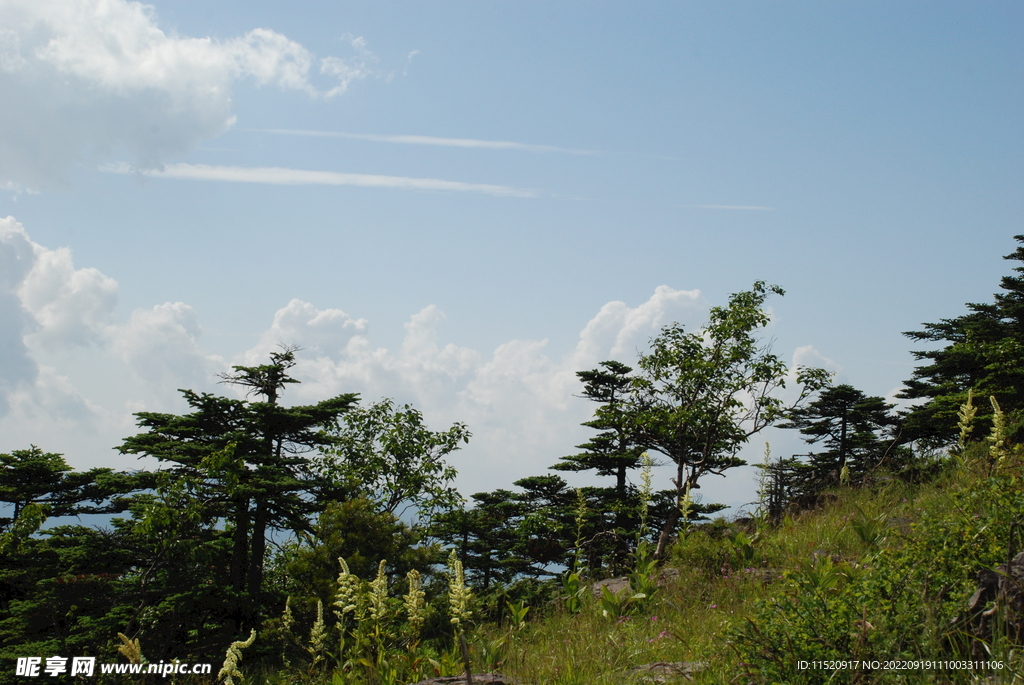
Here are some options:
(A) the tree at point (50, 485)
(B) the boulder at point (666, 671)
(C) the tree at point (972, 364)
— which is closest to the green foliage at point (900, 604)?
(B) the boulder at point (666, 671)

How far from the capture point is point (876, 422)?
Result: 32938mm

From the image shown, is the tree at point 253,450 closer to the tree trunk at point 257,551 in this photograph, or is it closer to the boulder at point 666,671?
the tree trunk at point 257,551

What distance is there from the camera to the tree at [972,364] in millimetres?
20016

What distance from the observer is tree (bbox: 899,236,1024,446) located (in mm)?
20016

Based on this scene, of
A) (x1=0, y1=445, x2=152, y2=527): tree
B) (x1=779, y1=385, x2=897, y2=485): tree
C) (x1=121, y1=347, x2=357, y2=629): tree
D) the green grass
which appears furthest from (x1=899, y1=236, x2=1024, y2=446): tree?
(x1=0, y1=445, x2=152, y2=527): tree

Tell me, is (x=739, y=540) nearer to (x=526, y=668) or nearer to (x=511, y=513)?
(x=526, y=668)

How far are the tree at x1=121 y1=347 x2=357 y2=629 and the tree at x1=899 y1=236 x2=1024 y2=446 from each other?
17825 millimetres

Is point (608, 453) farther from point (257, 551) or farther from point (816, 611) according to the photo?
point (816, 611)

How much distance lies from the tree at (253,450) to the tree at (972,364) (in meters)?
17.8

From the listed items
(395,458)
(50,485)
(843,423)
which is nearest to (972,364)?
(843,423)

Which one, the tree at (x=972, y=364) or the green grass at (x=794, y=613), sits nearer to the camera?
the green grass at (x=794, y=613)

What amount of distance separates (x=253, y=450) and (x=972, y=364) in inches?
1045

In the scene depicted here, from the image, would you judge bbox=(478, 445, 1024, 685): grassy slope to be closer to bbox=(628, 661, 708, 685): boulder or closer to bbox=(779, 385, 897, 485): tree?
bbox=(628, 661, 708, 685): boulder

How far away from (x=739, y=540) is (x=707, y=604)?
1.67 meters
